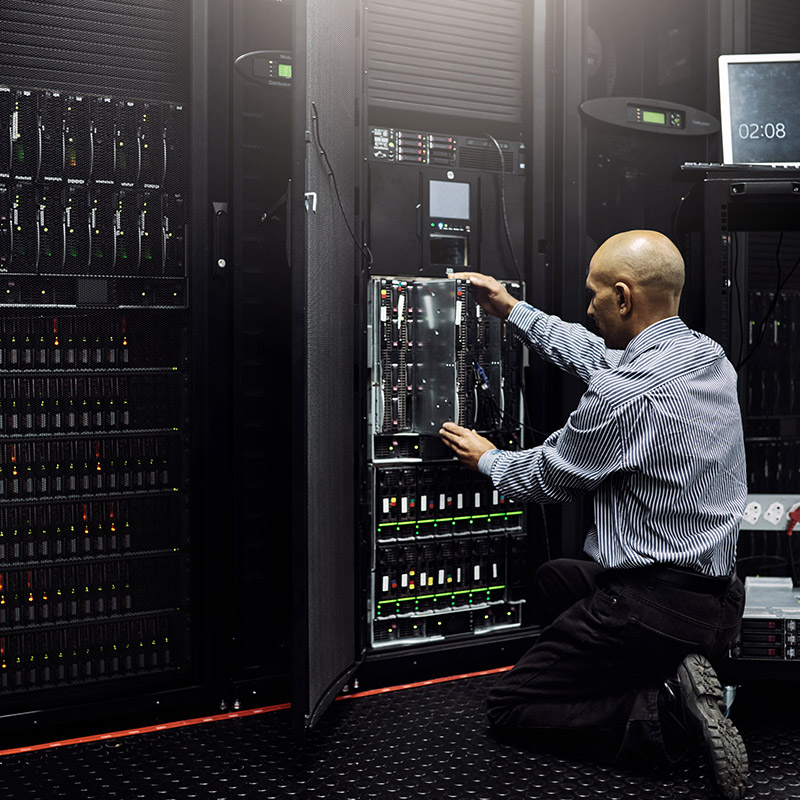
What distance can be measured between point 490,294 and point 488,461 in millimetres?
598

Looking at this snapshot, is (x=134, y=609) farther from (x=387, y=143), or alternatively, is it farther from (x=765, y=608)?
(x=765, y=608)

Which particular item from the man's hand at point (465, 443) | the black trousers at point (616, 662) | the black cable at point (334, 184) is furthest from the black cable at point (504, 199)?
the black trousers at point (616, 662)

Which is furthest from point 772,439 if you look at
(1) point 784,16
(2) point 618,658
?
(1) point 784,16

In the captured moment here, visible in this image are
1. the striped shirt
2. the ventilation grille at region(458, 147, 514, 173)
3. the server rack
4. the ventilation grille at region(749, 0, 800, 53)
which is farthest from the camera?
the ventilation grille at region(749, 0, 800, 53)

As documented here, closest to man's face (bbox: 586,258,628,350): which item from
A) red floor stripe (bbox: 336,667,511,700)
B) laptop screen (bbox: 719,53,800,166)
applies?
laptop screen (bbox: 719,53,800,166)

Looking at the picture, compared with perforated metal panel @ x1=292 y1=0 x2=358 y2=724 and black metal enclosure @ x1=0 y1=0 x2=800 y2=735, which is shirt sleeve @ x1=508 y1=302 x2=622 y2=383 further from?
perforated metal panel @ x1=292 y1=0 x2=358 y2=724

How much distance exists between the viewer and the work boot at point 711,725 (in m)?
1.84

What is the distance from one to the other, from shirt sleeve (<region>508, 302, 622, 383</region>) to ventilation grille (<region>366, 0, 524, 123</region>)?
0.72 m

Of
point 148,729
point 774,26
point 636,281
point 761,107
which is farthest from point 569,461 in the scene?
point 774,26

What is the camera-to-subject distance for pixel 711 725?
1893mm

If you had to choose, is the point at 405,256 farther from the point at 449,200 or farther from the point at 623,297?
the point at 623,297

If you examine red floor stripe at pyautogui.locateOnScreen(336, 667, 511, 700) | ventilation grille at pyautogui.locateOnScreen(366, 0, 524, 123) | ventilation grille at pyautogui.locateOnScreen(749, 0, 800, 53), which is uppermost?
ventilation grille at pyautogui.locateOnScreen(749, 0, 800, 53)

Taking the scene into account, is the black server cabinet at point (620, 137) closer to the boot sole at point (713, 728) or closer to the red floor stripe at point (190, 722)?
the red floor stripe at point (190, 722)

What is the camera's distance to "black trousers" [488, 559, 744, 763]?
6.67 ft
